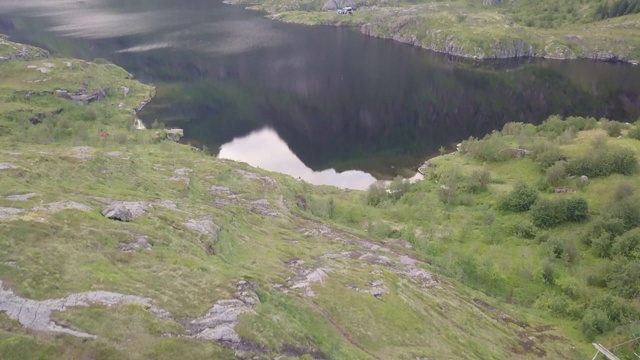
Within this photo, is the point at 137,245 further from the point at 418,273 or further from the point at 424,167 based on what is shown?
the point at 424,167

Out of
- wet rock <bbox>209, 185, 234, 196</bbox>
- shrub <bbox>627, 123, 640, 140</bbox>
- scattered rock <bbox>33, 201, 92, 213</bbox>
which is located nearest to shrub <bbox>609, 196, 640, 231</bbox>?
shrub <bbox>627, 123, 640, 140</bbox>

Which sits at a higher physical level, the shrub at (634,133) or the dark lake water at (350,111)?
the shrub at (634,133)

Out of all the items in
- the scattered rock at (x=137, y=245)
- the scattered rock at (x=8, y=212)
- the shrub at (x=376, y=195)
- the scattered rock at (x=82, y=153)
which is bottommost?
the shrub at (x=376, y=195)

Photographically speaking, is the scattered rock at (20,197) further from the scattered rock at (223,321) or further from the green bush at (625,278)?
the green bush at (625,278)

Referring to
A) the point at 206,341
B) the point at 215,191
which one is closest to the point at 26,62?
the point at 215,191

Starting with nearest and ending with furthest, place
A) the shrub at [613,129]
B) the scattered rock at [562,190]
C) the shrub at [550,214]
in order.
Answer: the shrub at [550,214] → the scattered rock at [562,190] → the shrub at [613,129]

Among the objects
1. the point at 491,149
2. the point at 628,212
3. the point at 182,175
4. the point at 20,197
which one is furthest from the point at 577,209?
the point at 20,197

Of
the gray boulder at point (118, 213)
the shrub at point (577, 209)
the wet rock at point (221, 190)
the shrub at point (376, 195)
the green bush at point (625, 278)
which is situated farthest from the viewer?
the shrub at point (376, 195)

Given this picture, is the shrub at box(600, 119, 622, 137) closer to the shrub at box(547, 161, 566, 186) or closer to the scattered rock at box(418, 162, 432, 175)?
the shrub at box(547, 161, 566, 186)

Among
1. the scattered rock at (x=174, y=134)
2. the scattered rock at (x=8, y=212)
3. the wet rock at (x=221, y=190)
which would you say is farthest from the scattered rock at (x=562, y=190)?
the scattered rock at (x=174, y=134)
